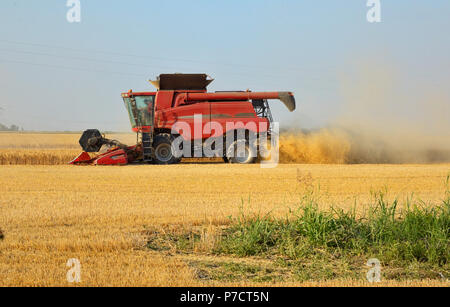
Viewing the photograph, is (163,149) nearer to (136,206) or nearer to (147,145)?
(147,145)

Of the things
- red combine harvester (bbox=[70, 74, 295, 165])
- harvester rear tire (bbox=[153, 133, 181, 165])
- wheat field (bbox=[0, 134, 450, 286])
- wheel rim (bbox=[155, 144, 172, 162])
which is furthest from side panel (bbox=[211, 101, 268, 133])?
wheat field (bbox=[0, 134, 450, 286])

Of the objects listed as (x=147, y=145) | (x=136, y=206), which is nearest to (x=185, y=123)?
(x=147, y=145)

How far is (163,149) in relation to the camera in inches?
749

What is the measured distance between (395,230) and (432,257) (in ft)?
2.24

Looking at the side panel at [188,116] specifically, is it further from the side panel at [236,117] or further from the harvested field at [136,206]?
the harvested field at [136,206]

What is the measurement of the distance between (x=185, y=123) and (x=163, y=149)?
124 centimetres

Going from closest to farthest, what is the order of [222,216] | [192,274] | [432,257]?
[192,274] → [432,257] → [222,216]

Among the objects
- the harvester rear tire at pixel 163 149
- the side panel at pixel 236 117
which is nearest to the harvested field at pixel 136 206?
the harvester rear tire at pixel 163 149

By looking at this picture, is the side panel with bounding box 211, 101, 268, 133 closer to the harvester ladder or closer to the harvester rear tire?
the harvester rear tire

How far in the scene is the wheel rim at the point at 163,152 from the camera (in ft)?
62.1

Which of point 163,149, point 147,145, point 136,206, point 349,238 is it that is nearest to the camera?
point 349,238

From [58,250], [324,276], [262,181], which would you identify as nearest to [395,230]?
[324,276]
